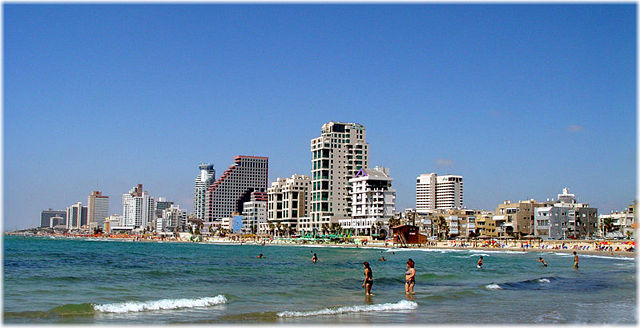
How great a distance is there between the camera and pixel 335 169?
175 meters

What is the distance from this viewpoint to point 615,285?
3478 cm

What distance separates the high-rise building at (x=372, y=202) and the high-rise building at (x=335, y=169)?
8950mm

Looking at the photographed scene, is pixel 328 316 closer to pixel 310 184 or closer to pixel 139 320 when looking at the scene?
pixel 139 320

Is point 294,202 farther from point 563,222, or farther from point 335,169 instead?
point 563,222

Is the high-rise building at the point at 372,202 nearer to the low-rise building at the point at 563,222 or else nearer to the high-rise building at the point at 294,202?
the high-rise building at the point at 294,202

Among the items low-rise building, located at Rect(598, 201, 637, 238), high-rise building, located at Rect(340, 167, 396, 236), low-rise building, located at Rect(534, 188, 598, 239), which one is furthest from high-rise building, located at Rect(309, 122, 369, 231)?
low-rise building, located at Rect(598, 201, 637, 238)

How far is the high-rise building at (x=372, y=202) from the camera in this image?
159m

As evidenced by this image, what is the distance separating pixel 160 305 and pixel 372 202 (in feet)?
453

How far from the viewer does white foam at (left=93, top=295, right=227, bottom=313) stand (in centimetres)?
2331

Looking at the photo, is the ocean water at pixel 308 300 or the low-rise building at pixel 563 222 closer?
the ocean water at pixel 308 300

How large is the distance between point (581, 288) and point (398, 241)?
89.3 metres

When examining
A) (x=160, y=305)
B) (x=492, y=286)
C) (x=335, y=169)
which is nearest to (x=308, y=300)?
(x=160, y=305)

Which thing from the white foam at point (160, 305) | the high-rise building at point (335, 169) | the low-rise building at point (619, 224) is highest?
the high-rise building at point (335, 169)

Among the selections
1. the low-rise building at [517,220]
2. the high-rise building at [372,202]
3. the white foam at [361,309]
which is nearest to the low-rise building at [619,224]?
the low-rise building at [517,220]
